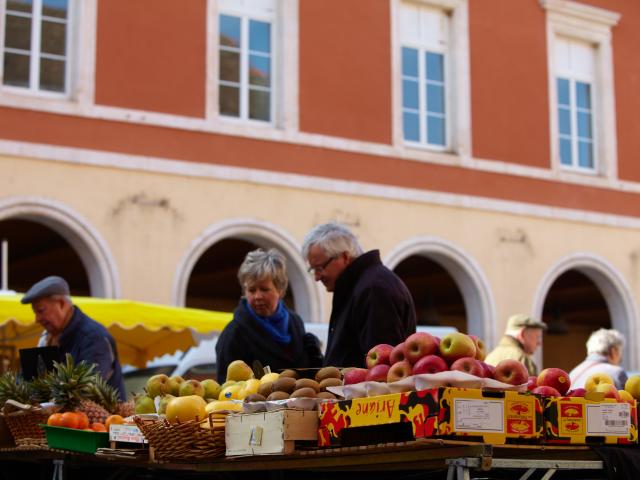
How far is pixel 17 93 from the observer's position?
43.9ft

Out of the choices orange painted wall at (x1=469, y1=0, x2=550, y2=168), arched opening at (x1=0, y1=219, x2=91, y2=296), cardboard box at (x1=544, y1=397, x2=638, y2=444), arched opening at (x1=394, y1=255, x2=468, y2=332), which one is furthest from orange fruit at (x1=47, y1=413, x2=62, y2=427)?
arched opening at (x1=394, y1=255, x2=468, y2=332)

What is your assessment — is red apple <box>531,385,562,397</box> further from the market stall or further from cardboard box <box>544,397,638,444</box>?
the market stall

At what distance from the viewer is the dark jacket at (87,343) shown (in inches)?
243

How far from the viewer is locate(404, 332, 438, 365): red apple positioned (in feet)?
12.5

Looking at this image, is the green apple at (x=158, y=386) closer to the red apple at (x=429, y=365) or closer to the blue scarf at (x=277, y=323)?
the blue scarf at (x=277, y=323)

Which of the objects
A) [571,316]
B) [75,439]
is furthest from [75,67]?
[571,316]

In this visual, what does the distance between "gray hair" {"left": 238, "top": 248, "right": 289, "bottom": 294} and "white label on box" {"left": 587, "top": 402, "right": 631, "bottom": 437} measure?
2247 mm

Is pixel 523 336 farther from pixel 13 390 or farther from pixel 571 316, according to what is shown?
pixel 571 316

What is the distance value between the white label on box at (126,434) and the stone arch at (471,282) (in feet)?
38.4

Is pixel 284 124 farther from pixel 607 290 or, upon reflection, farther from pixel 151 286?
pixel 607 290

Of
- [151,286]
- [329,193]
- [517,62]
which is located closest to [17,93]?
[151,286]

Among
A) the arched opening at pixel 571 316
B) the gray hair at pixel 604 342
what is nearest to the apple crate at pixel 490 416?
the gray hair at pixel 604 342

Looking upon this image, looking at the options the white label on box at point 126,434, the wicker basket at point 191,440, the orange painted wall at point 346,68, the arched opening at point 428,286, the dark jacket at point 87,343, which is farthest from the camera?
the arched opening at point 428,286

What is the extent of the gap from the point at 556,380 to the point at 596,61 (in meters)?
15.3
